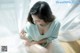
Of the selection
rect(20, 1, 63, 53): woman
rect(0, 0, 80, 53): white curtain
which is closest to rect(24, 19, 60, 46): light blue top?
rect(20, 1, 63, 53): woman

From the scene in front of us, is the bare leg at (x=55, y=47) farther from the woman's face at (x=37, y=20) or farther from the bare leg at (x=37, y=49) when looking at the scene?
the woman's face at (x=37, y=20)

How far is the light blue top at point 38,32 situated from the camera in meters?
0.91

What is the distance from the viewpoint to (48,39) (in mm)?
934

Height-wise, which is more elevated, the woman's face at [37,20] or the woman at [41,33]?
the woman's face at [37,20]

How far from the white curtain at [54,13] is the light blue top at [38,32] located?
10 centimetres

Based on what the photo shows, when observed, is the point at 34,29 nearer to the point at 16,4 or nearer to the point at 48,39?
the point at 48,39

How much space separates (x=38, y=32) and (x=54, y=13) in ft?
0.71

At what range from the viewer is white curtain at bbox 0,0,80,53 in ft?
3.37

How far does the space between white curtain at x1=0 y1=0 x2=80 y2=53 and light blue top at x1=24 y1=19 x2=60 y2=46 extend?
101 millimetres

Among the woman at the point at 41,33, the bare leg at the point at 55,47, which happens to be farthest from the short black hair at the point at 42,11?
the bare leg at the point at 55,47

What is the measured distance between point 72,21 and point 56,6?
0.13 metres

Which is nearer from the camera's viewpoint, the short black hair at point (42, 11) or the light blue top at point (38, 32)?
the short black hair at point (42, 11)

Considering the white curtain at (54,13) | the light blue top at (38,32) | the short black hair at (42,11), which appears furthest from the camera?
the white curtain at (54,13)

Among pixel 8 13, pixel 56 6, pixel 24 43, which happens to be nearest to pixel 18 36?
pixel 24 43
